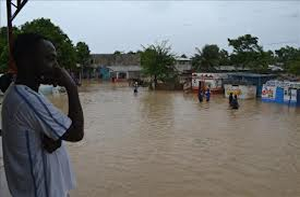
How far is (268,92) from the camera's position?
3438 cm

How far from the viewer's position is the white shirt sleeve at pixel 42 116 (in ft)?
6.15

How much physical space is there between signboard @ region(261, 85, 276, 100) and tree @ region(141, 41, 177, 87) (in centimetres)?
1618

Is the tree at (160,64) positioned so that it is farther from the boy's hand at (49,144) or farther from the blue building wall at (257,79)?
the boy's hand at (49,144)

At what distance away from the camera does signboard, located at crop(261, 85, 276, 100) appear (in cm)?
3366

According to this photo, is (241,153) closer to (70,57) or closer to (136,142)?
(136,142)

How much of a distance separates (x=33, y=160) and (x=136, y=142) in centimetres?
1205

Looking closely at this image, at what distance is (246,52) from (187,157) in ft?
164

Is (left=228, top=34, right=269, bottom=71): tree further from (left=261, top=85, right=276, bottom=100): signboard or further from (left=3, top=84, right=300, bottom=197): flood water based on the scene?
(left=3, top=84, right=300, bottom=197): flood water

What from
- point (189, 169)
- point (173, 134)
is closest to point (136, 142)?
point (173, 134)

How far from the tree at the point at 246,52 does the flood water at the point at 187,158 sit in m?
37.8

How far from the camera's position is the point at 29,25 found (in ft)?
163

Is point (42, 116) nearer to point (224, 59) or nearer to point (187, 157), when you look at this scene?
point (187, 157)

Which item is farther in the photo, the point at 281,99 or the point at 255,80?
the point at 255,80

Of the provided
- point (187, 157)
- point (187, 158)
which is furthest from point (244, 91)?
point (187, 158)
